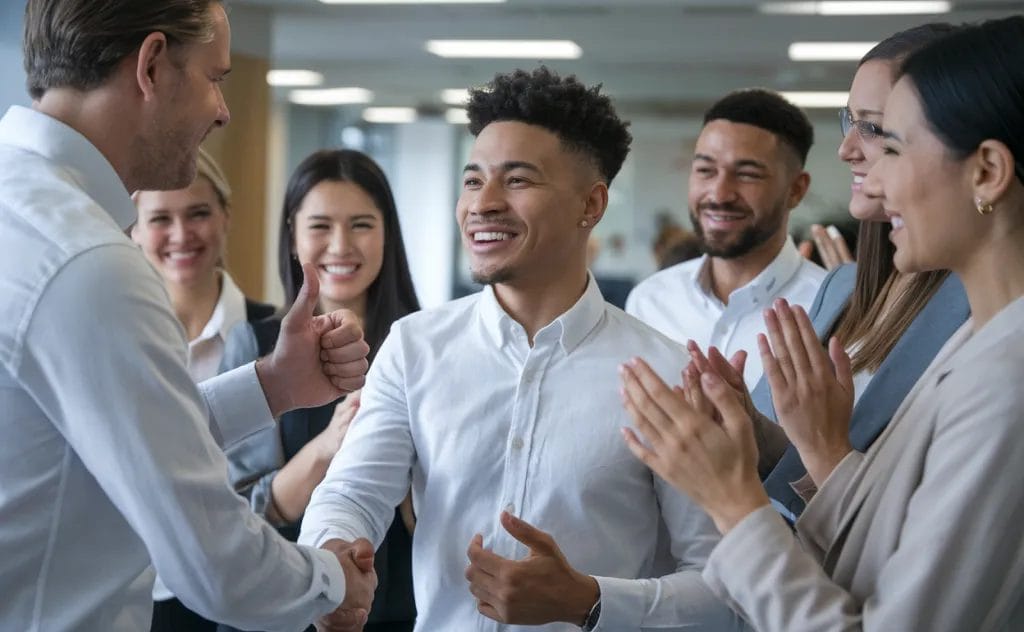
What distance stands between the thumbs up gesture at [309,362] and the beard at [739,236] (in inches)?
70.7

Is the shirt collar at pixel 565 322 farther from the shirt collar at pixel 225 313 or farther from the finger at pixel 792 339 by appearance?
the shirt collar at pixel 225 313

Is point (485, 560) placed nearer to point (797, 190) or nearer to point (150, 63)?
point (150, 63)

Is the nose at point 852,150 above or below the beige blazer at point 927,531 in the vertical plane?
above

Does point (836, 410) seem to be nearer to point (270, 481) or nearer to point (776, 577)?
point (776, 577)

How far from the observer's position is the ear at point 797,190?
381 cm

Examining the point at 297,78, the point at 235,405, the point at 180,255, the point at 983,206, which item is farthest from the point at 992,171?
the point at 297,78

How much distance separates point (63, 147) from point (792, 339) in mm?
1065

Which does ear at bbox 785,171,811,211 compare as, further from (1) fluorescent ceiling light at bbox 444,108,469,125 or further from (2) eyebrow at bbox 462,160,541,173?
(1) fluorescent ceiling light at bbox 444,108,469,125

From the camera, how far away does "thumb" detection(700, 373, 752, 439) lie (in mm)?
1609

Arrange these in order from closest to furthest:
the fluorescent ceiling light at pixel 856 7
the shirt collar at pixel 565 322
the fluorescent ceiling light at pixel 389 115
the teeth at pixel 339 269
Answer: the shirt collar at pixel 565 322
the teeth at pixel 339 269
the fluorescent ceiling light at pixel 856 7
the fluorescent ceiling light at pixel 389 115

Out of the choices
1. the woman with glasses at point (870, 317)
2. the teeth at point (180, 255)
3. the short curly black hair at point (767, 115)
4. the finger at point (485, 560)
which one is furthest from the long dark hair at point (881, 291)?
the teeth at point (180, 255)

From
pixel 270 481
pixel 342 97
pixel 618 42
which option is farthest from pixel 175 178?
pixel 342 97

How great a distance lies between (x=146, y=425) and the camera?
1.45 meters

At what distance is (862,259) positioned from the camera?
7.83 feet
